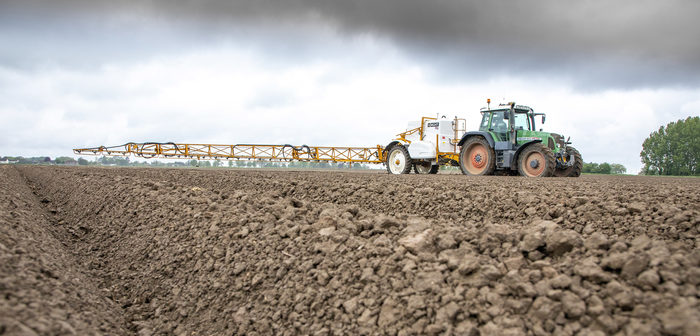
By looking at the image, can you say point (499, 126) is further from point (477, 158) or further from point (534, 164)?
point (534, 164)

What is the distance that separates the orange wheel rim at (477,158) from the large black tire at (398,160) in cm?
273

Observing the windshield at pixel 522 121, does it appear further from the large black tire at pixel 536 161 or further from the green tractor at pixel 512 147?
the large black tire at pixel 536 161

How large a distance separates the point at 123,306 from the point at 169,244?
1099mm

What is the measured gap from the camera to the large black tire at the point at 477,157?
12906 mm

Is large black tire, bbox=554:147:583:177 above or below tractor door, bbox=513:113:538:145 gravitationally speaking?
below

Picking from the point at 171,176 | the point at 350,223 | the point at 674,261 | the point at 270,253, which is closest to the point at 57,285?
the point at 270,253

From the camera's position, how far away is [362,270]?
11.6 feet

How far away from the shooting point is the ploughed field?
2754mm

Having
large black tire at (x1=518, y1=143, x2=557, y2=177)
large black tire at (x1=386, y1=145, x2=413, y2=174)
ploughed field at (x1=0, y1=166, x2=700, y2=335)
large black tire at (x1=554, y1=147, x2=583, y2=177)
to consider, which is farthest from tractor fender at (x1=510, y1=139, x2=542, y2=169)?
ploughed field at (x1=0, y1=166, x2=700, y2=335)

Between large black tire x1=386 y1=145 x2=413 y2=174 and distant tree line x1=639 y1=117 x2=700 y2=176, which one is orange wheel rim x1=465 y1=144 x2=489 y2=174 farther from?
distant tree line x1=639 y1=117 x2=700 y2=176

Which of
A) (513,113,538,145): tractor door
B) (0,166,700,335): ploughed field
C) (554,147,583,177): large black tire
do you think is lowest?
(0,166,700,335): ploughed field

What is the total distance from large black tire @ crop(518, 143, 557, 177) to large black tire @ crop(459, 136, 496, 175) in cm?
98

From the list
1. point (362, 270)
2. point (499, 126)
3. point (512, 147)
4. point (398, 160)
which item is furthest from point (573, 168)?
point (362, 270)

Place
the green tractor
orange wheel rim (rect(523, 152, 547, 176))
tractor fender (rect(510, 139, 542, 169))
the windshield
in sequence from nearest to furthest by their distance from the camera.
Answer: orange wheel rim (rect(523, 152, 547, 176)) < the green tractor < tractor fender (rect(510, 139, 542, 169)) < the windshield
